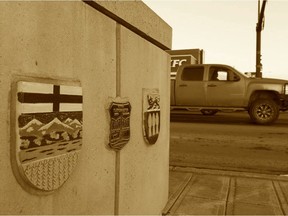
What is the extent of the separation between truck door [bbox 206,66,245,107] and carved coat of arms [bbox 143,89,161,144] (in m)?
9.56

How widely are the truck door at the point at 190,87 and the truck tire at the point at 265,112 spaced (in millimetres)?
1924

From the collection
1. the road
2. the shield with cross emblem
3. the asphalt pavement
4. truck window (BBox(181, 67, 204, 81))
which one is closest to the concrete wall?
the shield with cross emblem

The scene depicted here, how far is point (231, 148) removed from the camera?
25.2 ft

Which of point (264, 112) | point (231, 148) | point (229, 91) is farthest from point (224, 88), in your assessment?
point (231, 148)

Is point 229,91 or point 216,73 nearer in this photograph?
point 229,91

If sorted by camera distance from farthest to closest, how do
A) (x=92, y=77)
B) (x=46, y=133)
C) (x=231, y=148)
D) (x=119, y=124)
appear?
(x=231, y=148) → (x=119, y=124) → (x=92, y=77) → (x=46, y=133)

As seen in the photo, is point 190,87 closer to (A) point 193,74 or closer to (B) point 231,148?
(A) point 193,74

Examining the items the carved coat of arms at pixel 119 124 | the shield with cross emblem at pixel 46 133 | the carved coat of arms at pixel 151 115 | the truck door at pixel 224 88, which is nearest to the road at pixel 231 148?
the truck door at pixel 224 88

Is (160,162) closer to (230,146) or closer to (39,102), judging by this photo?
(39,102)

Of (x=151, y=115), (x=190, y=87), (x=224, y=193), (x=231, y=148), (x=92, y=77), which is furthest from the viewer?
(x=190, y=87)

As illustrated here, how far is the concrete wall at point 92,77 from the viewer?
4.62 ft

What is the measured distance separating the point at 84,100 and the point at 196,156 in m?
5.35

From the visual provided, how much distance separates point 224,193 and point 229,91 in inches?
335

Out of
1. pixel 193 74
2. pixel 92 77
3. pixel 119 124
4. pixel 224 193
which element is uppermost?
pixel 193 74
